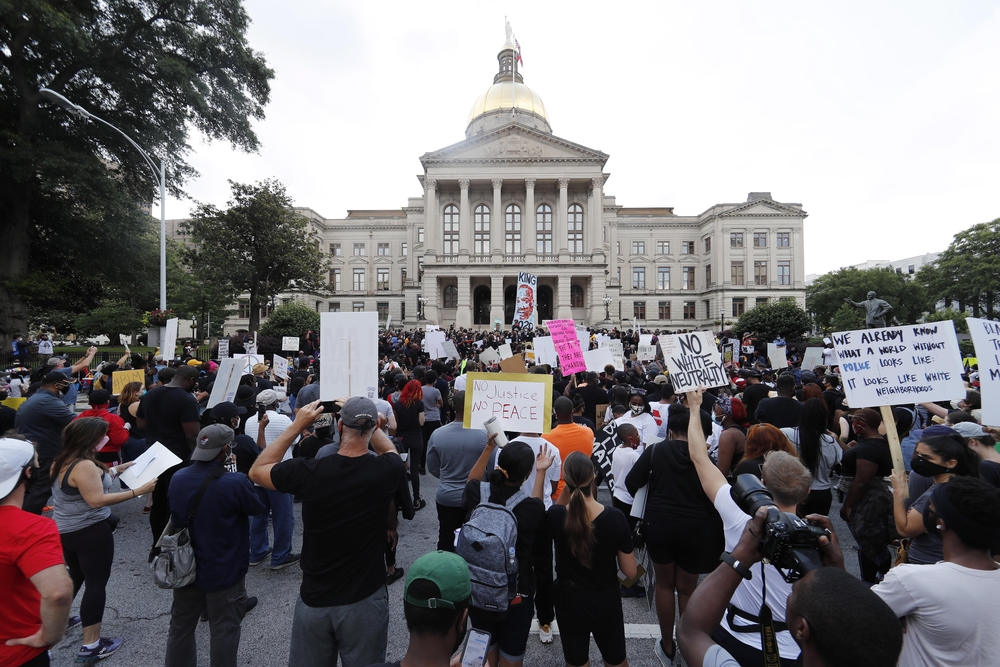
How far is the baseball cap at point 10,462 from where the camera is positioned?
2.13m

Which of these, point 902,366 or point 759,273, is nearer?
point 902,366

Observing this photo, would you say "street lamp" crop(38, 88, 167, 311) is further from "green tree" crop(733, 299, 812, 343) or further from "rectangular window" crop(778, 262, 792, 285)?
"rectangular window" crop(778, 262, 792, 285)

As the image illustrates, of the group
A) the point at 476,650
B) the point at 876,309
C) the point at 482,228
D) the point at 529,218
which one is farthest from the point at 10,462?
the point at 482,228

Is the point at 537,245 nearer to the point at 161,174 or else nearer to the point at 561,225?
the point at 561,225

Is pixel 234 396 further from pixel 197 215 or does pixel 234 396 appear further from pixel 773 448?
pixel 197 215

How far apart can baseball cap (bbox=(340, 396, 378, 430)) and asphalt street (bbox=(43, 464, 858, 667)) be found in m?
2.38

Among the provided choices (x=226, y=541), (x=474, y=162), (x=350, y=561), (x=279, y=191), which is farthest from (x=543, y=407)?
(x=474, y=162)

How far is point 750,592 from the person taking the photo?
2650 mm

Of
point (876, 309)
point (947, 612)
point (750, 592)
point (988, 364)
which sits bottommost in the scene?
point (750, 592)

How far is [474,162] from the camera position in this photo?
48.5 meters

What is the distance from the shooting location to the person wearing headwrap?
176 centimetres

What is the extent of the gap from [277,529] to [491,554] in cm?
388

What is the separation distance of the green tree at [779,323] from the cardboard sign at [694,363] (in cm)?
3037

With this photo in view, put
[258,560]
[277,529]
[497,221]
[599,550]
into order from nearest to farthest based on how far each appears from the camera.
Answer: [599,550], [277,529], [258,560], [497,221]
